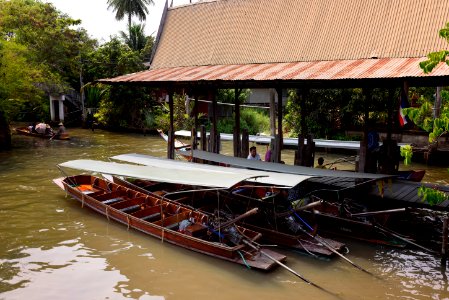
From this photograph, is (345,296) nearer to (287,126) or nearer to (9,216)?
(9,216)

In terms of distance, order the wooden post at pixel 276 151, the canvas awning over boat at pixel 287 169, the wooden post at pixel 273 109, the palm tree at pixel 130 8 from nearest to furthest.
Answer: the canvas awning over boat at pixel 287 169 → the wooden post at pixel 276 151 → the wooden post at pixel 273 109 → the palm tree at pixel 130 8

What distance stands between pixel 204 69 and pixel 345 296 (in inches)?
390

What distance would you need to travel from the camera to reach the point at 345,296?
7699 millimetres

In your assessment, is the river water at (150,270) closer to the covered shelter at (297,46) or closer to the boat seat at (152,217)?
the boat seat at (152,217)

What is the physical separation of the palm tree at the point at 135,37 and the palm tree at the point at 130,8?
7.19 metres

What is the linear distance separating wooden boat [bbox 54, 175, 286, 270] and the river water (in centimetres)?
25

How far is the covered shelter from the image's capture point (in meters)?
11.2

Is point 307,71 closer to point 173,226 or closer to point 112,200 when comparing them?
point 173,226

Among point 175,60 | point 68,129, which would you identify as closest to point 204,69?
point 175,60

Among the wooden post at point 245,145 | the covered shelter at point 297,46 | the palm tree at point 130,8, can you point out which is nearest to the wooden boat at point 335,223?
the covered shelter at point 297,46

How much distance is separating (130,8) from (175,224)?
4290 cm

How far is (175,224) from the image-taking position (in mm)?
10312

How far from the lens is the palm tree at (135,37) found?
134ft

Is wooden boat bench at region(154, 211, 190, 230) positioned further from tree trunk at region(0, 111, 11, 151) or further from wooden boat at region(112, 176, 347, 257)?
tree trunk at region(0, 111, 11, 151)
